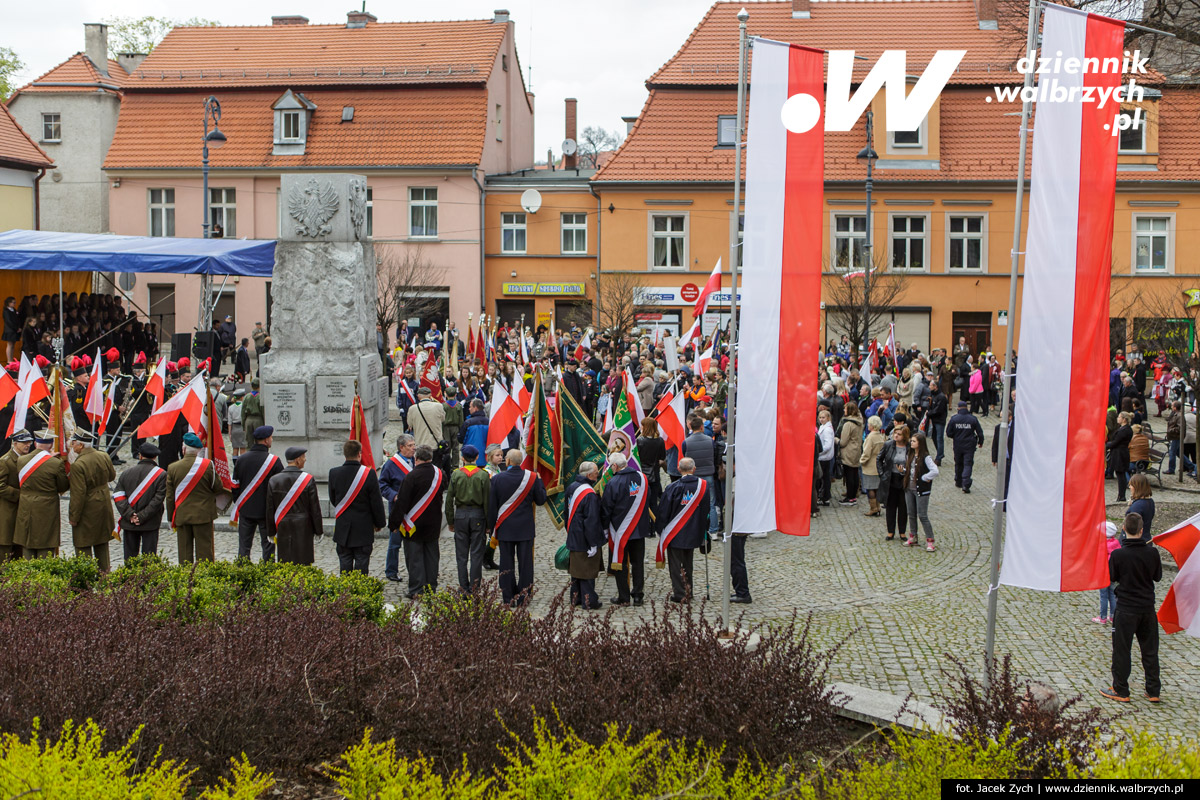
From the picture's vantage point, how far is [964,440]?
17.7 metres

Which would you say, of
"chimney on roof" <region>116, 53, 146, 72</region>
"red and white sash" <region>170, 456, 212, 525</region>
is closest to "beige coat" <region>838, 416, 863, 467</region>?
"red and white sash" <region>170, 456, 212, 525</region>

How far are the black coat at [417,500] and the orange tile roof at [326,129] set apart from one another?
30.5 meters

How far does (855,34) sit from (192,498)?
35.2 m

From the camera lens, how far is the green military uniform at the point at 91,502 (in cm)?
1164

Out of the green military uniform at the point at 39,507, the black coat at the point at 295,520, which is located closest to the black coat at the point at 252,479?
the black coat at the point at 295,520

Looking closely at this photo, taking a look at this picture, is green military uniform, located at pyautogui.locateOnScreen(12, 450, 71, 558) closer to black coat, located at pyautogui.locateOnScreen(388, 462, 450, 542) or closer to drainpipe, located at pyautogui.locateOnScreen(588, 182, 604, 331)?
black coat, located at pyautogui.locateOnScreen(388, 462, 450, 542)

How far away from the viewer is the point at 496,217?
42750 millimetres

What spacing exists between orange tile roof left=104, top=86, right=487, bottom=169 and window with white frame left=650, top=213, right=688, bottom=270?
6.70 m

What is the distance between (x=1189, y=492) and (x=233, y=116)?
1399 inches

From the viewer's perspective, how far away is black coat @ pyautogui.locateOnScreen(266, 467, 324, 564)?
11328mm

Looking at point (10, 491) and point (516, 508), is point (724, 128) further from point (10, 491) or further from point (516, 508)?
point (10, 491)

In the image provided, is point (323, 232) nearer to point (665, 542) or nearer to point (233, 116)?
point (665, 542)

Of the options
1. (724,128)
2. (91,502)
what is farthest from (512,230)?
(91,502)

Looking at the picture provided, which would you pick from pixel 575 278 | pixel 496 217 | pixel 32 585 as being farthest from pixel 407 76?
pixel 32 585
